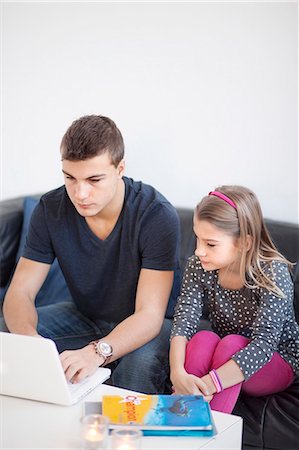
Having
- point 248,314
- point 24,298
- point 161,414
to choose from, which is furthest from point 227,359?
point 24,298

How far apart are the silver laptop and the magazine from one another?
102 millimetres

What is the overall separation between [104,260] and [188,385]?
57 cm

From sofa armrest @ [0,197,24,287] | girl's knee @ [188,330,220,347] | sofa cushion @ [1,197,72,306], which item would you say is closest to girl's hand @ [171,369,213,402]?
girl's knee @ [188,330,220,347]

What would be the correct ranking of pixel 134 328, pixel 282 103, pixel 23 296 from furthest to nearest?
pixel 282 103 → pixel 23 296 → pixel 134 328

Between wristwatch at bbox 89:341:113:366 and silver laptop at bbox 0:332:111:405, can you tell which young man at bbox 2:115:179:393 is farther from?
silver laptop at bbox 0:332:111:405

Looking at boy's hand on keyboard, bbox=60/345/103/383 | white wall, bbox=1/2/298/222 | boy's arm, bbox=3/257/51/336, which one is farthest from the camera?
white wall, bbox=1/2/298/222

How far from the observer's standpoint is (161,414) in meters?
1.67

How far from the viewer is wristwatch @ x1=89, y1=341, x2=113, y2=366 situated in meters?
2.04

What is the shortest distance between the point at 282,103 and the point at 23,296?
3.66ft

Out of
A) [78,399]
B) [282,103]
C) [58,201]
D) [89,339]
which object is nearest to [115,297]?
[89,339]

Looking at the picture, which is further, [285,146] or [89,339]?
[285,146]

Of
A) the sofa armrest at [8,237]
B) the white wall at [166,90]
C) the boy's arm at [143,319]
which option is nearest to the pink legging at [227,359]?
the boy's arm at [143,319]

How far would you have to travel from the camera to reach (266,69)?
2.68 metres

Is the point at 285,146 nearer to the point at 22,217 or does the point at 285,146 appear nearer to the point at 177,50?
the point at 177,50
